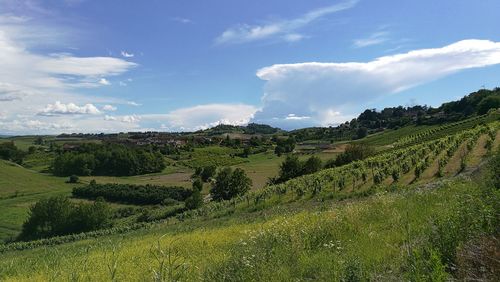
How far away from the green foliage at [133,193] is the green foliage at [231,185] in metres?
24.6

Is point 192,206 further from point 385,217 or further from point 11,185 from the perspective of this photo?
point 11,185

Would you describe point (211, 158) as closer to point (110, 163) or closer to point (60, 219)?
point (110, 163)

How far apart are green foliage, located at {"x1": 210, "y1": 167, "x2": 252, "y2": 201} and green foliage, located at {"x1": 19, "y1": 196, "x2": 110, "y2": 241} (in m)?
22.1

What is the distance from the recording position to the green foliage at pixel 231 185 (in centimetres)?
7769

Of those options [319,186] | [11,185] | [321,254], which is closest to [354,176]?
[319,186]

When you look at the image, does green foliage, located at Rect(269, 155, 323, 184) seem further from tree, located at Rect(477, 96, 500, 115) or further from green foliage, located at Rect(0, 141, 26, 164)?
green foliage, located at Rect(0, 141, 26, 164)

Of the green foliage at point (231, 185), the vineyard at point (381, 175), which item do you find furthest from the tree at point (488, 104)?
the vineyard at point (381, 175)

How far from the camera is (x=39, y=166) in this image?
161250 millimetres

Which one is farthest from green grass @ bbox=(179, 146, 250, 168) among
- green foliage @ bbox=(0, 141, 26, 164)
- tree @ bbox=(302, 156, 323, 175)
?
tree @ bbox=(302, 156, 323, 175)

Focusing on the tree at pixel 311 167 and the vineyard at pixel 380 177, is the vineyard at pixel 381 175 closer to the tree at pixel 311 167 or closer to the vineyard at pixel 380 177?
the vineyard at pixel 380 177

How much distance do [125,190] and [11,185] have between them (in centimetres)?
3409

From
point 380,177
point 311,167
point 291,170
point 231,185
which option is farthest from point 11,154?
point 380,177

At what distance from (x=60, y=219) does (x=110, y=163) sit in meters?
73.9

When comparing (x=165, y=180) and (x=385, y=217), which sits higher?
(x=385, y=217)
